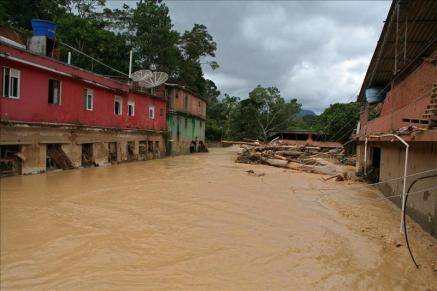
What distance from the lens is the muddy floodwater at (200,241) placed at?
5.82m

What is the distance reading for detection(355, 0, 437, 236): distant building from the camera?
782 cm

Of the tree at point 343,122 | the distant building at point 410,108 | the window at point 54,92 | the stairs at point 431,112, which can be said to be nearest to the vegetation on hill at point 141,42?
the tree at point 343,122

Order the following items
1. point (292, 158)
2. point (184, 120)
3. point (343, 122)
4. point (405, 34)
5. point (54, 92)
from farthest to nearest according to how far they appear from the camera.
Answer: point (343, 122)
point (184, 120)
point (292, 158)
point (54, 92)
point (405, 34)

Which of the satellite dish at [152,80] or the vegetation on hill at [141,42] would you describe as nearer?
the satellite dish at [152,80]

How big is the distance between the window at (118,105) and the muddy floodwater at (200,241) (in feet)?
35.7

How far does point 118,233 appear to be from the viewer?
804cm

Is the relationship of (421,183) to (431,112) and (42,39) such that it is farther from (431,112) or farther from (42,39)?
(42,39)

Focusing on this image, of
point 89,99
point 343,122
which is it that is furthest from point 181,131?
point 343,122

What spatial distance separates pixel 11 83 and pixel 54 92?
112 inches

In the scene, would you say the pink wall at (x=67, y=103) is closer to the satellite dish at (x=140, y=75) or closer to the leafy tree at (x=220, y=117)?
the satellite dish at (x=140, y=75)

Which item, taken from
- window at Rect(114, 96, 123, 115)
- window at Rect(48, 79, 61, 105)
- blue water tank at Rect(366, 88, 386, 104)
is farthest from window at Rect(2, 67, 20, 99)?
blue water tank at Rect(366, 88, 386, 104)

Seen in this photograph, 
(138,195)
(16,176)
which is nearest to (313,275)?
(138,195)

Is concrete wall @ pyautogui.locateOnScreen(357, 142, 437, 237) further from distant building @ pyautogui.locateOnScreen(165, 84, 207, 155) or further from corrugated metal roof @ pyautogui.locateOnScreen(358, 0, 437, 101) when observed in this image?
distant building @ pyautogui.locateOnScreen(165, 84, 207, 155)

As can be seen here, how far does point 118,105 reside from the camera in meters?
24.7
